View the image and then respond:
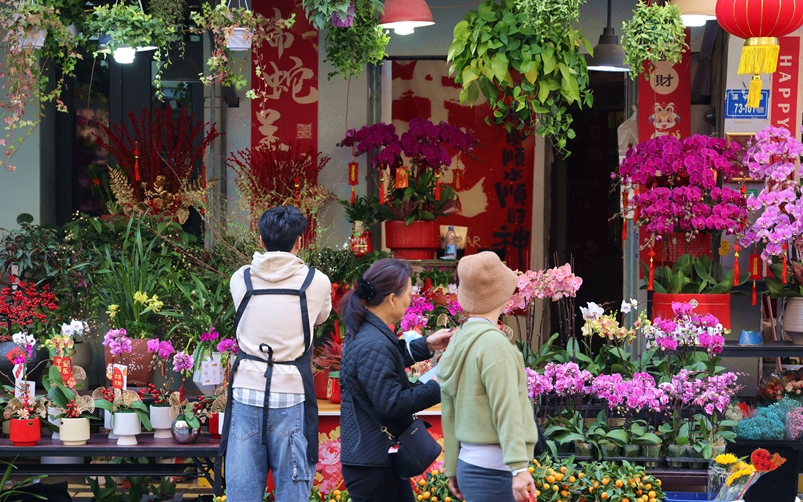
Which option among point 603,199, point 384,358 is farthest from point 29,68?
point 603,199

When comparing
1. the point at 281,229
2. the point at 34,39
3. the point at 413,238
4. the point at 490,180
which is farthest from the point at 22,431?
the point at 490,180

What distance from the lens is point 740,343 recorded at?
6.11m

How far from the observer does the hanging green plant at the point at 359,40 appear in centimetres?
555

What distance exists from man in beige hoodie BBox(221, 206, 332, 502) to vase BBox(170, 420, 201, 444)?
0.93 metres

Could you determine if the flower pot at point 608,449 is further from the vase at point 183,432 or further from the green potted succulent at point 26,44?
the green potted succulent at point 26,44

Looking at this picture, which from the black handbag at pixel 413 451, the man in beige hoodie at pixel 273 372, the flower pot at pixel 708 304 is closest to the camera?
the black handbag at pixel 413 451

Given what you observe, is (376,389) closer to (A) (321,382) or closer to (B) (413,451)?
(B) (413,451)

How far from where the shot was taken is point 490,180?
8453mm

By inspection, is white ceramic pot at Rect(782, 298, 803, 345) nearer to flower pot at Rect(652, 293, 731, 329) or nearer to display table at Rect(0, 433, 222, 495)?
flower pot at Rect(652, 293, 731, 329)

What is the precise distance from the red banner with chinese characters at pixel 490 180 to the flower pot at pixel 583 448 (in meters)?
3.50

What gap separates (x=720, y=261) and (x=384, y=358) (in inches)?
142

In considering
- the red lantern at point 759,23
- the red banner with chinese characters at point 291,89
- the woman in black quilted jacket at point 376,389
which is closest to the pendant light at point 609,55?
the red lantern at point 759,23

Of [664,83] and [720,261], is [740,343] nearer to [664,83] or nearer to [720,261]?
[720,261]

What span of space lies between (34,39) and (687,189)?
3.69 metres
